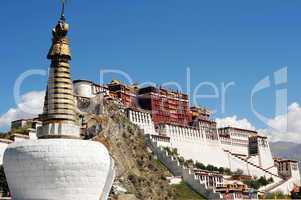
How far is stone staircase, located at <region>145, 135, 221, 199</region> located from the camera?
2554 inches

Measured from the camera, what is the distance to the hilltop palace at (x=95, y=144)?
21234 mm

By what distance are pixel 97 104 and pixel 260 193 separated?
26.0 meters

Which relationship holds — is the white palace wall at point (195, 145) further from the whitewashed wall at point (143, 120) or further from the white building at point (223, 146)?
the whitewashed wall at point (143, 120)

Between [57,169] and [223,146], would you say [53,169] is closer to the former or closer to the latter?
[57,169]

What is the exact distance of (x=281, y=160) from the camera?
9838cm

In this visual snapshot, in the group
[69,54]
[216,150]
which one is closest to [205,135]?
[216,150]

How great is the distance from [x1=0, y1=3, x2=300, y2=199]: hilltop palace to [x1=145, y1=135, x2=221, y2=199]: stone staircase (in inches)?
42.3

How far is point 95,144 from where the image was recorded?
2238 centimetres

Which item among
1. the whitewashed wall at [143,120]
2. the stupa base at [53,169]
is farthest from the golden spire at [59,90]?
the whitewashed wall at [143,120]

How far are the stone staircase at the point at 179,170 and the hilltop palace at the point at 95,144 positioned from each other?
1.08m

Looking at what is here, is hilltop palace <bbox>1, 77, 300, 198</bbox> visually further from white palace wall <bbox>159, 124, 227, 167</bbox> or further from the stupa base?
the stupa base

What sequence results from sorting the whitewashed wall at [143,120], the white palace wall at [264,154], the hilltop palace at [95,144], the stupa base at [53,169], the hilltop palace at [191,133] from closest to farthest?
the stupa base at [53,169], the hilltop palace at [95,144], the whitewashed wall at [143,120], the hilltop palace at [191,133], the white palace wall at [264,154]

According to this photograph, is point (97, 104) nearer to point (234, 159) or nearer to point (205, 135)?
point (205, 135)

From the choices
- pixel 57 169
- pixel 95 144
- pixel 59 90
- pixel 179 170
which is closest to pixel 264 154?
pixel 179 170
